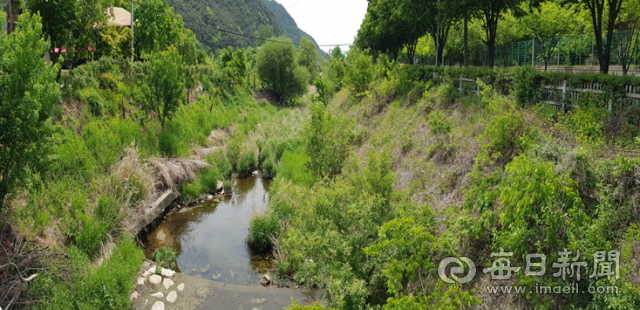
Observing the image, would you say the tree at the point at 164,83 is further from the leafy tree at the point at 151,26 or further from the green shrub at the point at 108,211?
the green shrub at the point at 108,211

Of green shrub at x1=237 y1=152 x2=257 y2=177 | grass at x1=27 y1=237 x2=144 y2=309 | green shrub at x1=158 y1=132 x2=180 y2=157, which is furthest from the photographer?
green shrub at x1=237 y1=152 x2=257 y2=177

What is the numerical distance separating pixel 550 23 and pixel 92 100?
3499 centimetres

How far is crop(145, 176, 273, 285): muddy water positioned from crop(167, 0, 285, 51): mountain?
83.7 m

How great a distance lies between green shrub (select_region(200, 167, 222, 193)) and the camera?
17.7 meters

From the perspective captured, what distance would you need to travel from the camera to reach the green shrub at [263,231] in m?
12.7

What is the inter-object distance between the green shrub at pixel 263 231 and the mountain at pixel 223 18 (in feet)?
286

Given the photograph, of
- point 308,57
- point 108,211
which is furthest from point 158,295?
point 308,57

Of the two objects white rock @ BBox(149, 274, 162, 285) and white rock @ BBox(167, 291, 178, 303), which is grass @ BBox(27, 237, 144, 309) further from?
white rock @ BBox(167, 291, 178, 303)

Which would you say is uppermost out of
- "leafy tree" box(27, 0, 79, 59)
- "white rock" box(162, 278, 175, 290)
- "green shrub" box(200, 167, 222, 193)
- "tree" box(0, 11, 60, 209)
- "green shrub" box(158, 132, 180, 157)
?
"leafy tree" box(27, 0, 79, 59)

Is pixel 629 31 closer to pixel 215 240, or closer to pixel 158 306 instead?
pixel 215 240

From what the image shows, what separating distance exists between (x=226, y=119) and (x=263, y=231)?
1692 cm

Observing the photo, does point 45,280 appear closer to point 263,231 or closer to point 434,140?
point 263,231

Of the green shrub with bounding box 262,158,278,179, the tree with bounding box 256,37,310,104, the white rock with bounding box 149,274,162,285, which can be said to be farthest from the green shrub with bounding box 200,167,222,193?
the tree with bounding box 256,37,310,104

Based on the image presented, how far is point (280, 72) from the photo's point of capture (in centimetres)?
4781
